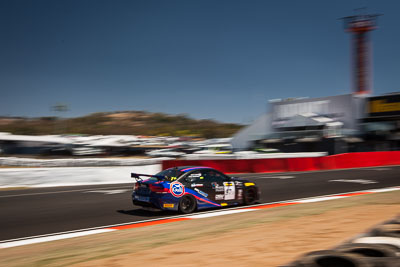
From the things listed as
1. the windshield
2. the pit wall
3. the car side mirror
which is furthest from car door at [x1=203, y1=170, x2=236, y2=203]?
the pit wall

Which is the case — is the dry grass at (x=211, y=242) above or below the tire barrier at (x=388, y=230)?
below

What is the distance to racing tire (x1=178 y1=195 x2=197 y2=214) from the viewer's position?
10469mm

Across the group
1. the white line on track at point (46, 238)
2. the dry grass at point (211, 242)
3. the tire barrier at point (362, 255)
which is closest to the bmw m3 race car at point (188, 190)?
the dry grass at point (211, 242)

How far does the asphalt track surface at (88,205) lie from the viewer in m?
9.44

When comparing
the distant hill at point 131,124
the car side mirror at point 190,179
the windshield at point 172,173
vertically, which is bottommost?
the car side mirror at point 190,179

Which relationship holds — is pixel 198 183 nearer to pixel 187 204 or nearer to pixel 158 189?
pixel 187 204

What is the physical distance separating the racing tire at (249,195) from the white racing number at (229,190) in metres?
0.48

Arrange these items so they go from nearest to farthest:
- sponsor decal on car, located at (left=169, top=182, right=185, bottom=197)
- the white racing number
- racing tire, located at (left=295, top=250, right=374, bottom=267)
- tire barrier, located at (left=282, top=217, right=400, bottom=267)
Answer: tire barrier, located at (left=282, top=217, right=400, bottom=267) < racing tire, located at (left=295, top=250, right=374, bottom=267) < sponsor decal on car, located at (left=169, top=182, right=185, bottom=197) < the white racing number

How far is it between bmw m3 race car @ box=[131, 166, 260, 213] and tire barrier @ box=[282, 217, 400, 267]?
5.95m

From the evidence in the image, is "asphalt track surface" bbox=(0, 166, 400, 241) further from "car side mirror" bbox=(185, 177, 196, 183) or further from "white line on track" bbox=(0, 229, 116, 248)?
"car side mirror" bbox=(185, 177, 196, 183)

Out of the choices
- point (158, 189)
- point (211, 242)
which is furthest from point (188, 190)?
point (211, 242)

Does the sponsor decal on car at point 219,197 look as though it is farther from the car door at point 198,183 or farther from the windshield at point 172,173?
the windshield at point 172,173

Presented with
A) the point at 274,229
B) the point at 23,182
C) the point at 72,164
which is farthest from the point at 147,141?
the point at 274,229

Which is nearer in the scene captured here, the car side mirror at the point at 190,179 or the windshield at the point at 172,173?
the windshield at the point at 172,173
